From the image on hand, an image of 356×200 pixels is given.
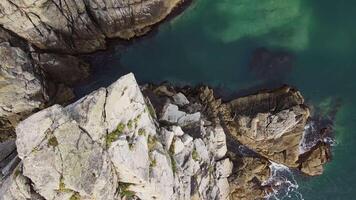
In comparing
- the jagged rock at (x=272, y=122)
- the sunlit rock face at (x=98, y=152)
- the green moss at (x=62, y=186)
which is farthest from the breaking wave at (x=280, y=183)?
the green moss at (x=62, y=186)

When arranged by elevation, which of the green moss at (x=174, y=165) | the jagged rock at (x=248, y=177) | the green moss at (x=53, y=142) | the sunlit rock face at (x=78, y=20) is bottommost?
the jagged rock at (x=248, y=177)

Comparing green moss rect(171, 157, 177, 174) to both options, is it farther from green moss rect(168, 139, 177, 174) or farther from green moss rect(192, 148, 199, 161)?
green moss rect(192, 148, 199, 161)

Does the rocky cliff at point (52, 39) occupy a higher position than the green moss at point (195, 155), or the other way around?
the rocky cliff at point (52, 39)

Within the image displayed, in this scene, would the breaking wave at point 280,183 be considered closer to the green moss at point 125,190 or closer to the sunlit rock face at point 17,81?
the green moss at point 125,190

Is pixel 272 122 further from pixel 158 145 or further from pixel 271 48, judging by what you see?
pixel 158 145

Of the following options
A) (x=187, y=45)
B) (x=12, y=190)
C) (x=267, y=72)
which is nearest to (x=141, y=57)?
(x=187, y=45)

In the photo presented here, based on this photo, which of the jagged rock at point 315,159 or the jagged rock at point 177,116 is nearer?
the jagged rock at point 177,116

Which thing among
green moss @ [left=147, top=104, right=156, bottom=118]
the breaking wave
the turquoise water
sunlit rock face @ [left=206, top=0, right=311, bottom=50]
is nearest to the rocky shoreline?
green moss @ [left=147, top=104, right=156, bottom=118]
